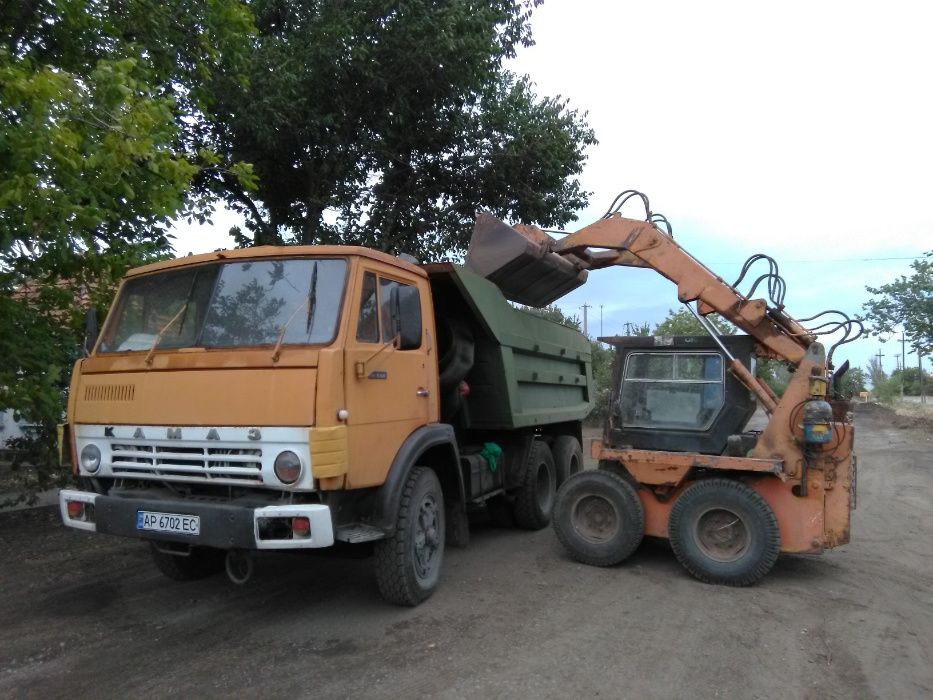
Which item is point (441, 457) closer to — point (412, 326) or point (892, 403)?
point (412, 326)

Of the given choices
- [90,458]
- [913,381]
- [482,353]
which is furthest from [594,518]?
[913,381]

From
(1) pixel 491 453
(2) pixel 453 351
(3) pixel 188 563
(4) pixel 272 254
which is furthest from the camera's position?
(1) pixel 491 453

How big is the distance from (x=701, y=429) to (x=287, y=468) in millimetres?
4079

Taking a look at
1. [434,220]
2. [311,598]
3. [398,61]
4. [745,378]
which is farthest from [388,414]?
[434,220]

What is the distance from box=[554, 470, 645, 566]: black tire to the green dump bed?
2.86 ft

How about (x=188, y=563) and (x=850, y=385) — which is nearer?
(x=188, y=563)

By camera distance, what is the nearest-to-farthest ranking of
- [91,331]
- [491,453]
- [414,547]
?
[414,547] < [91,331] < [491,453]

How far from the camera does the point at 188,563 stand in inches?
230

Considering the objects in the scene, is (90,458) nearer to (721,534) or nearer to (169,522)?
(169,522)

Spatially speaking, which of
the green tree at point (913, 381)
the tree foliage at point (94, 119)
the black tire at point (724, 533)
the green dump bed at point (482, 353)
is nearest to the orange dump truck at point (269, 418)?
the green dump bed at point (482, 353)

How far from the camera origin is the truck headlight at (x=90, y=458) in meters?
4.89

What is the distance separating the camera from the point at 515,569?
657cm

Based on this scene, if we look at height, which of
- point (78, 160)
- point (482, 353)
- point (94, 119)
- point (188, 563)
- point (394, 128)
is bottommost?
point (188, 563)

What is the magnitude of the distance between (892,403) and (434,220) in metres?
40.8
